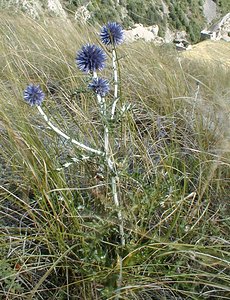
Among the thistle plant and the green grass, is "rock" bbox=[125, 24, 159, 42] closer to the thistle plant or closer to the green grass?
the green grass

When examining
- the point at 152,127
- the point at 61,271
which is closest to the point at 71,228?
the point at 61,271

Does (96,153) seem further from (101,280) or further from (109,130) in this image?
(101,280)

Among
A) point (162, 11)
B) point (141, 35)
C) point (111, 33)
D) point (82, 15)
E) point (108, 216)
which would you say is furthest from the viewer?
point (162, 11)

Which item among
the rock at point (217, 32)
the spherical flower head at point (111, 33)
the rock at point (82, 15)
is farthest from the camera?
the rock at point (217, 32)

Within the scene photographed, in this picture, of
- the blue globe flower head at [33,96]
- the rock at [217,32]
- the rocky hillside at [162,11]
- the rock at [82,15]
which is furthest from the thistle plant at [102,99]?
the rock at [217,32]

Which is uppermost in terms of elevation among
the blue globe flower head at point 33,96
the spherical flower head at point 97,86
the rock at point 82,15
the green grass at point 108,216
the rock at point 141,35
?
the blue globe flower head at point 33,96

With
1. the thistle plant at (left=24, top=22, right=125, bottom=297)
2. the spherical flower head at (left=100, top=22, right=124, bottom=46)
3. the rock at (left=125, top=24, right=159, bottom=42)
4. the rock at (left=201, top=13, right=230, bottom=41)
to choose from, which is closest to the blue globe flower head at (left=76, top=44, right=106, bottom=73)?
the thistle plant at (left=24, top=22, right=125, bottom=297)

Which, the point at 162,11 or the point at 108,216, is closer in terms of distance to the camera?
the point at 108,216

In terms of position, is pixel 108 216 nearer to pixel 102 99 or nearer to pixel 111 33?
pixel 102 99

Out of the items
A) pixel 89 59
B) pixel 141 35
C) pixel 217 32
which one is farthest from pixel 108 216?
pixel 217 32

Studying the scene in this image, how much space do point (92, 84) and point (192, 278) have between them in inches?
24.7

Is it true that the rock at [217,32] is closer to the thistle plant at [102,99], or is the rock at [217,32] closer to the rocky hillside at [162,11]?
the rocky hillside at [162,11]

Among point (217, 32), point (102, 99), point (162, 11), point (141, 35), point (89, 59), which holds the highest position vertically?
point (89, 59)

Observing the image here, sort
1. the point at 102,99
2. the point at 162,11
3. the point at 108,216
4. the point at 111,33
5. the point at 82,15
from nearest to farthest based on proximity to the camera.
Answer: the point at 108,216 < the point at 102,99 < the point at 111,33 < the point at 82,15 < the point at 162,11
